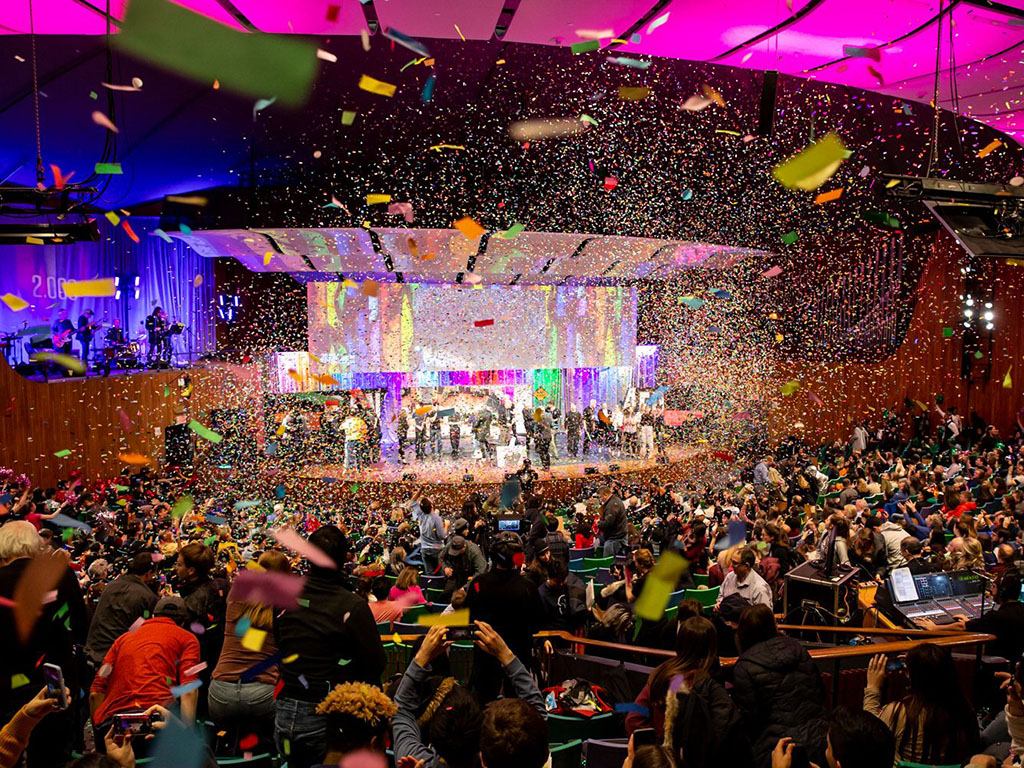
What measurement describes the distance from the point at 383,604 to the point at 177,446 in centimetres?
1158

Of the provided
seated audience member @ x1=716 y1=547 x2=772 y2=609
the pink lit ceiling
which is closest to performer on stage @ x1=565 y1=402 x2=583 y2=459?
the pink lit ceiling

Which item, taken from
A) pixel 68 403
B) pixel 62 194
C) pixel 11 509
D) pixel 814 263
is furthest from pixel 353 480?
pixel 814 263

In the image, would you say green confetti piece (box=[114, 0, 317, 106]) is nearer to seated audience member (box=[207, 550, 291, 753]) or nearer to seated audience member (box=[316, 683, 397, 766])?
seated audience member (box=[207, 550, 291, 753])

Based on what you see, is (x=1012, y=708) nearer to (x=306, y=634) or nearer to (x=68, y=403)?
(x=306, y=634)

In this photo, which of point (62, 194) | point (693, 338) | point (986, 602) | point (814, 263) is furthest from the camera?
point (693, 338)

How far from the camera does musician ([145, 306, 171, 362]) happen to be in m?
15.8

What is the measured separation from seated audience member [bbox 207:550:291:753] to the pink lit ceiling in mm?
4193

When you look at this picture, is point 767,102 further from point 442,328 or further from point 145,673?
point 442,328

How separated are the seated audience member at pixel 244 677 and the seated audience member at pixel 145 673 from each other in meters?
0.15

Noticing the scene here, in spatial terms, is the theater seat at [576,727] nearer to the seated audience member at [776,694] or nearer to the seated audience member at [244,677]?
the seated audience member at [776,694]

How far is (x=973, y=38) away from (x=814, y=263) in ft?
40.8

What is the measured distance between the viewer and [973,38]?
6.50m

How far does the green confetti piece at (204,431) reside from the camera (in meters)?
16.0

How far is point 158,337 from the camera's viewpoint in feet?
51.9
